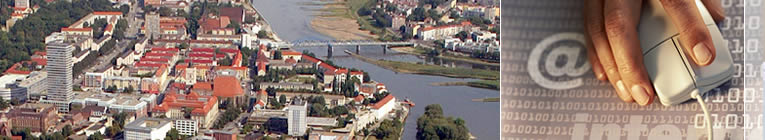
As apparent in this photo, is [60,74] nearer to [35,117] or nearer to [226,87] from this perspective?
[35,117]

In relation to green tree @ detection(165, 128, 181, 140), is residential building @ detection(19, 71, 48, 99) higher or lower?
higher

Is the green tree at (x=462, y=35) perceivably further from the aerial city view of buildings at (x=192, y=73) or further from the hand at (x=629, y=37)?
the hand at (x=629, y=37)

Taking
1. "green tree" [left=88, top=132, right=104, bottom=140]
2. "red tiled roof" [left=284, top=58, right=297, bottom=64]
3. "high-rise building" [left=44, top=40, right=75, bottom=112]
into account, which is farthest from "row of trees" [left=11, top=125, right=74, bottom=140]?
"red tiled roof" [left=284, top=58, right=297, bottom=64]

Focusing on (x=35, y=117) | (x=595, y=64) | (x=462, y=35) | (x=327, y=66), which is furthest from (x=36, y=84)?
(x=595, y=64)

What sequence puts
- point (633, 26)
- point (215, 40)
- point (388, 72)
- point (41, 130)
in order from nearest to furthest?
point (633, 26)
point (41, 130)
point (388, 72)
point (215, 40)

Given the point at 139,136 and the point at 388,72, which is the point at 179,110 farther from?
the point at 388,72

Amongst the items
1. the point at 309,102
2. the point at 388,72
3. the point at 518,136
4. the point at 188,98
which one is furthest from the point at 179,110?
the point at 518,136

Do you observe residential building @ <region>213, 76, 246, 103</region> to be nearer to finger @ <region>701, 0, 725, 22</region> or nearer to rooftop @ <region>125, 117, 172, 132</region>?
rooftop @ <region>125, 117, 172, 132</region>
